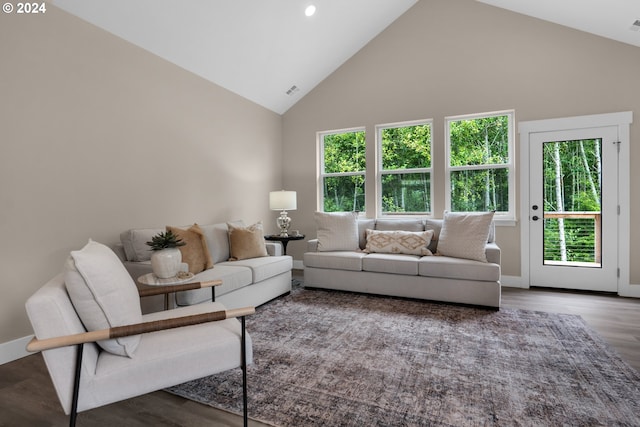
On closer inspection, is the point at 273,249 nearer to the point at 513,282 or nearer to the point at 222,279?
the point at 222,279

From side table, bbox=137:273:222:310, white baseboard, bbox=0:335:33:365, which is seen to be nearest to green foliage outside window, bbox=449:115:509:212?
side table, bbox=137:273:222:310

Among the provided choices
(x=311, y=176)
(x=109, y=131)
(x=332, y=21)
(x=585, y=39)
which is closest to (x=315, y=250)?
(x=311, y=176)

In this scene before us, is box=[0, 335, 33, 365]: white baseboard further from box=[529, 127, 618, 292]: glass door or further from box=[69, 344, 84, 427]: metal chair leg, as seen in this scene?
box=[529, 127, 618, 292]: glass door

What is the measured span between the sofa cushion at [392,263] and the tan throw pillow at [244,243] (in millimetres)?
1249

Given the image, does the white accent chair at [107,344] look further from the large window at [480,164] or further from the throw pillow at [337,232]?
the large window at [480,164]

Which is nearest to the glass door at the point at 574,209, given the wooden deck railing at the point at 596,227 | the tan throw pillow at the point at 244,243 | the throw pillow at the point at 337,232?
the wooden deck railing at the point at 596,227

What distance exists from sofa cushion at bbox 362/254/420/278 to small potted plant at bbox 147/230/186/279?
2220 mm

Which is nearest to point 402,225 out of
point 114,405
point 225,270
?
point 225,270

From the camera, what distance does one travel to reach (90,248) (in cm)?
151

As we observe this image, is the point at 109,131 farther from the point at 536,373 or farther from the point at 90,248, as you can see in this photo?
the point at 536,373

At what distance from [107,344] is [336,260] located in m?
2.82

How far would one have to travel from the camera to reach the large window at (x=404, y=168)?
15.6 feet

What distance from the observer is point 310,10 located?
12.6ft

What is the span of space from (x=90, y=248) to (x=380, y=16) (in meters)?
4.59
